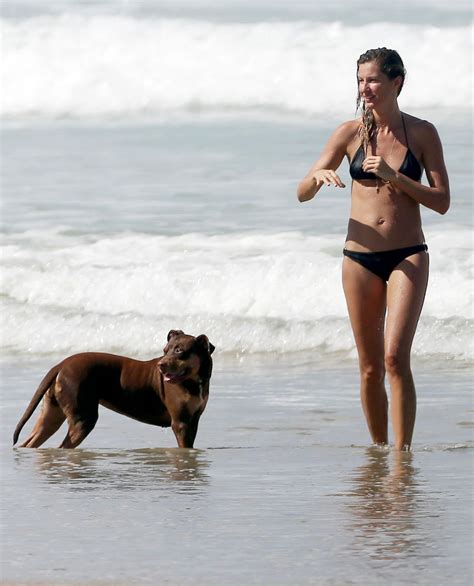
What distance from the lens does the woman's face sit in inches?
258

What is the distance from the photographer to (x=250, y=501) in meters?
5.64

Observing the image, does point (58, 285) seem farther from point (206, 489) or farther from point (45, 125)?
point (45, 125)

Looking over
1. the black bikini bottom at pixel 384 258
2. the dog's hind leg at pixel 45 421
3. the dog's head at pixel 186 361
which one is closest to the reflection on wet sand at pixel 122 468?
the dog's hind leg at pixel 45 421

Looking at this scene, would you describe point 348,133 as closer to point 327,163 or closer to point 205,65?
point 327,163

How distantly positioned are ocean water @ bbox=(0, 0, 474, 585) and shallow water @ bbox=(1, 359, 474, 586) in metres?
0.02

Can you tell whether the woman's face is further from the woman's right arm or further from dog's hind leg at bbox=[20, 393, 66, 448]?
dog's hind leg at bbox=[20, 393, 66, 448]

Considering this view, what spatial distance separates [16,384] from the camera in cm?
948

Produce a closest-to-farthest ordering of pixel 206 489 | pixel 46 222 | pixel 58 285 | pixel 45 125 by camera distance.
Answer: pixel 206 489 → pixel 58 285 → pixel 46 222 → pixel 45 125

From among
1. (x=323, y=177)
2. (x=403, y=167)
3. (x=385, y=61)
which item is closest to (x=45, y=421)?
(x=323, y=177)

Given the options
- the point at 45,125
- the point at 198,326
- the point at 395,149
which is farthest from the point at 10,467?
the point at 45,125

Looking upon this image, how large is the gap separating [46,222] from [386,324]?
1087 centimetres

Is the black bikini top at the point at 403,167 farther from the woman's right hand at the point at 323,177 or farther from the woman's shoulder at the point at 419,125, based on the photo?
the woman's right hand at the point at 323,177

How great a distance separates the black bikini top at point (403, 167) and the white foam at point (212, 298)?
11.9 ft

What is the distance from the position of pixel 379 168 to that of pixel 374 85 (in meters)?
0.46
